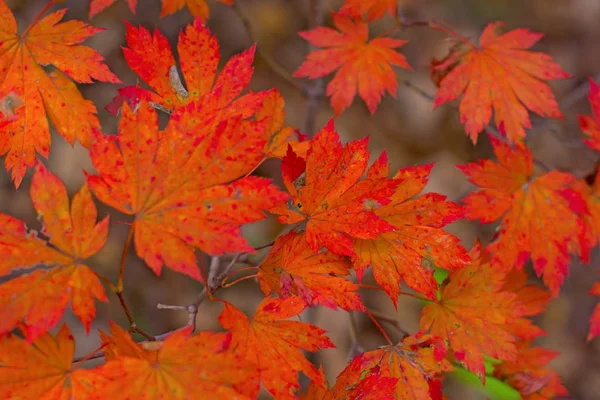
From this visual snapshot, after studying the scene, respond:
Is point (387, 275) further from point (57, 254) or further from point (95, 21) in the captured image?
point (95, 21)

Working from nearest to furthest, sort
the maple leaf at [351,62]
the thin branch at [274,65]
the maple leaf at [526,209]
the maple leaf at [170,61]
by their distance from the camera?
the maple leaf at [170,61]
the maple leaf at [526,209]
the maple leaf at [351,62]
the thin branch at [274,65]

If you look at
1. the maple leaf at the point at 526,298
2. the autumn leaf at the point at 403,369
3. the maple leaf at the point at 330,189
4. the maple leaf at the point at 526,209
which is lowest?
the maple leaf at the point at 526,298

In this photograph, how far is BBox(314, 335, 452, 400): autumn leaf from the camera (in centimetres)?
84

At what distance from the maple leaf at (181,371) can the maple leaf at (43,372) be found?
43mm

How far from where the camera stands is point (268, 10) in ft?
5.97

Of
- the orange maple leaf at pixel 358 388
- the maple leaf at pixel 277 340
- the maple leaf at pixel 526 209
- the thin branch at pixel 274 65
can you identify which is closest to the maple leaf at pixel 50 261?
the maple leaf at pixel 277 340

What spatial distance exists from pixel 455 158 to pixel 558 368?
891 mm

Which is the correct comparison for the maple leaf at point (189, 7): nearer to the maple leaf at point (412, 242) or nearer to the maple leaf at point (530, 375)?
the maple leaf at point (412, 242)

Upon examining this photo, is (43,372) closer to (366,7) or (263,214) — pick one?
(263,214)

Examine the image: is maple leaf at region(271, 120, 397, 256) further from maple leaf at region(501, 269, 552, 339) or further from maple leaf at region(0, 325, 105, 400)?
maple leaf at region(501, 269, 552, 339)

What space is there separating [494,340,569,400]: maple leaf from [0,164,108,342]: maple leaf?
997mm

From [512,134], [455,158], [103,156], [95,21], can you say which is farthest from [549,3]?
[103,156]

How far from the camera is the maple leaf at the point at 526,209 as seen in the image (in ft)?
3.66

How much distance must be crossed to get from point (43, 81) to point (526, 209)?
110cm
